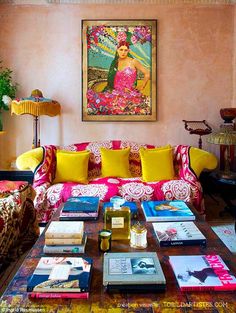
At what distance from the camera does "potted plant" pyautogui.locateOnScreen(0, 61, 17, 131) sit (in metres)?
4.01

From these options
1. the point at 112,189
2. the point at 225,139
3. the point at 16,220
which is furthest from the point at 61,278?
the point at 225,139

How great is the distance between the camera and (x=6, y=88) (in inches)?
160

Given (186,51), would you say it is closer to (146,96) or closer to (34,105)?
(146,96)

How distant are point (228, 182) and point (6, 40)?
3.45 meters

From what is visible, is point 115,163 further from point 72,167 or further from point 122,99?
point 122,99

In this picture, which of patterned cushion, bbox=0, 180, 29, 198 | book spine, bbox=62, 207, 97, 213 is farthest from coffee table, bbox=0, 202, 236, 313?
patterned cushion, bbox=0, 180, 29, 198

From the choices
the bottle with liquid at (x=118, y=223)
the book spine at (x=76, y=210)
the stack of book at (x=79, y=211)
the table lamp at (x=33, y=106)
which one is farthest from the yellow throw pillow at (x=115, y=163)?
the bottle with liquid at (x=118, y=223)

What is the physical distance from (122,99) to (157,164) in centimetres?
115

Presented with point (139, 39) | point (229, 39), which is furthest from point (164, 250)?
point (229, 39)

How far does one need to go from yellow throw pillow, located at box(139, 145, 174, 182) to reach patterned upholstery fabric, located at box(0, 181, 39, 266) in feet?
4.55

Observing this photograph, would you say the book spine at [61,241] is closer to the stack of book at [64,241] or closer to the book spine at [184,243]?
the stack of book at [64,241]

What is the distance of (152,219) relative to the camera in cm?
216

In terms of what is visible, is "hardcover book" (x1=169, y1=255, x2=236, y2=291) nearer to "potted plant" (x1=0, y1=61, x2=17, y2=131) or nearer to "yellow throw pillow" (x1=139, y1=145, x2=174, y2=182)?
"yellow throw pillow" (x1=139, y1=145, x2=174, y2=182)

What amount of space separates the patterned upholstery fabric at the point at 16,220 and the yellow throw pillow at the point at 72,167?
71cm
